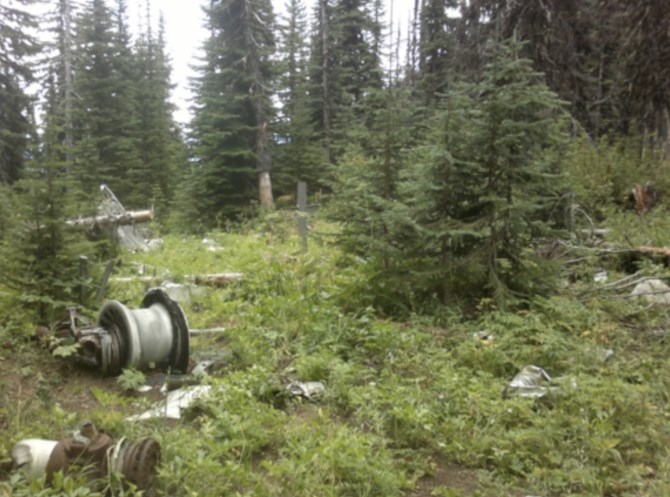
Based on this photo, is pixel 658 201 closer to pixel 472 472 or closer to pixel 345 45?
pixel 472 472

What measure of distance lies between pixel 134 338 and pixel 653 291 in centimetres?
604

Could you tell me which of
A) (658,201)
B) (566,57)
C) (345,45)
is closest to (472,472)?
(658,201)

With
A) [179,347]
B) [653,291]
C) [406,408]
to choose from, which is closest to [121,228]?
[179,347]

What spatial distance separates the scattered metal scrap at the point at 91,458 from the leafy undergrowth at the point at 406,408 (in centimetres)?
9

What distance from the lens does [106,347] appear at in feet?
16.3

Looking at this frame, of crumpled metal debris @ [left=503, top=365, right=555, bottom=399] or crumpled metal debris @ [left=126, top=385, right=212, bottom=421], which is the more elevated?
crumpled metal debris @ [left=503, top=365, right=555, bottom=399]

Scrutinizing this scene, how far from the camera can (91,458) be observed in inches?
122

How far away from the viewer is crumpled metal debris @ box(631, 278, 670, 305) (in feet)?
20.8

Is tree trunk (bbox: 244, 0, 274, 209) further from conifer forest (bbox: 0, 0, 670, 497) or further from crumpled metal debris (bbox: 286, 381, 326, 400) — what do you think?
crumpled metal debris (bbox: 286, 381, 326, 400)

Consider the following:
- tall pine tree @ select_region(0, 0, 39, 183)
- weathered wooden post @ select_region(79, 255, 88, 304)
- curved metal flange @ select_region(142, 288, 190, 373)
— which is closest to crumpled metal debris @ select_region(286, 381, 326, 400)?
curved metal flange @ select_region(142, 288, 190, 373)

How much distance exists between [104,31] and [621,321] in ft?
83.6

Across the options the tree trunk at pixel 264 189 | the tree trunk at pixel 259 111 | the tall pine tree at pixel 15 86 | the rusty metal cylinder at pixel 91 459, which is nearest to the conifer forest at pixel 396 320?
the rusty metal cylinder at pixel 91 459

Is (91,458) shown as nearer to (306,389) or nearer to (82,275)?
(306,389)

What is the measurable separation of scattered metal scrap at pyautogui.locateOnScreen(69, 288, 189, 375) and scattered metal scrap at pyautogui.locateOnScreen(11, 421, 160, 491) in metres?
1.80
